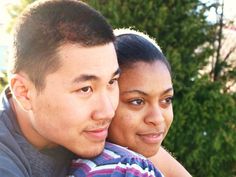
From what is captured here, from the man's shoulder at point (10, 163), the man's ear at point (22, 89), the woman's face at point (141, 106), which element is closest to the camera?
the man's shoulder at point (10, 163)

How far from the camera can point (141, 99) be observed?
226 cm

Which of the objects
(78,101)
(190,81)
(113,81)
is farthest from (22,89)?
(190,81)

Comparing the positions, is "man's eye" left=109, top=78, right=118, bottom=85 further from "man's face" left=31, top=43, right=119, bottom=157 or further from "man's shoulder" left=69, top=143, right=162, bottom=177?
"man's shoulder" left=69, top=143, right=162, bottom=177

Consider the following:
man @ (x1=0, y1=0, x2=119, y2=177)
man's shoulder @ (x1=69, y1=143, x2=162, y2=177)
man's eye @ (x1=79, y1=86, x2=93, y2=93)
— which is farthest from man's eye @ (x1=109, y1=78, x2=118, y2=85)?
man's shoulder @ (x1=69, y1=143, x2=162, y2=177)

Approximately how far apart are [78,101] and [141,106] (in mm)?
388

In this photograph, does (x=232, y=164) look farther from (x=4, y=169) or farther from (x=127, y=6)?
(x=4, y=169)

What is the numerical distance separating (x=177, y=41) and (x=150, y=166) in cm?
315

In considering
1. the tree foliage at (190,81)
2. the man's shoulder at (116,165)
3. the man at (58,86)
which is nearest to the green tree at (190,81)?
the tree foliage at (190,81)

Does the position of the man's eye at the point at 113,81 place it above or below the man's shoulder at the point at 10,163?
above

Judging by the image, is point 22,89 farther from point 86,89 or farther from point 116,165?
point 116,165

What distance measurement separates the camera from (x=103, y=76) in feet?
6.67

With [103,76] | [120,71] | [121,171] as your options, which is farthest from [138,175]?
[120,71]

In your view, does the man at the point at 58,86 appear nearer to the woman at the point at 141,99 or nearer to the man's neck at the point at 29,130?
the man's neck at the point at 29,130

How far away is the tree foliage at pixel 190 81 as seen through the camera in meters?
4.81
